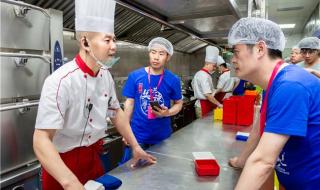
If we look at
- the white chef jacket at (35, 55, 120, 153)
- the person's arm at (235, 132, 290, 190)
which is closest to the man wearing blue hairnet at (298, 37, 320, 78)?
the person's arm at (235, 132, 290, 190)

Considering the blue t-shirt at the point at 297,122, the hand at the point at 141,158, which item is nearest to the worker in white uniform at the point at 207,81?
the hand at the point at 141,158

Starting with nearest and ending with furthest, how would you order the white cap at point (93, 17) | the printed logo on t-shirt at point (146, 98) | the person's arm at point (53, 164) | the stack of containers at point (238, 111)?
the person's arm at point (53, 164), the white cap at point (93, 17), the printed logo on t-shirt at point (146, 98), the stack of containers at point (238, 111)

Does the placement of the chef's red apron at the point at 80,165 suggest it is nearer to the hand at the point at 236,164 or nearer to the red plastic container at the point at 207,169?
the red plastic container at the point at 207,169

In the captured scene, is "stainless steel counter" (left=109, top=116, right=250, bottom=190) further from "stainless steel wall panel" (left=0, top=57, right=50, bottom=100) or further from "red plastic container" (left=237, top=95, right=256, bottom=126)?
"stainless steel wall panel" (left=0, top=57, right=50, bottom=100)

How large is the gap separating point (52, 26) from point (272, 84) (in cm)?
155

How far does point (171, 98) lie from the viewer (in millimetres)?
2475

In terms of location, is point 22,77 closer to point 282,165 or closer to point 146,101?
point 146,101

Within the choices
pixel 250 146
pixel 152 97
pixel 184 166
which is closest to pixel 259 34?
pixel 250 146

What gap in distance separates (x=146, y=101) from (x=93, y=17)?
1.10 meters

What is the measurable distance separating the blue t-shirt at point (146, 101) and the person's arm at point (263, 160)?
1.31 meters

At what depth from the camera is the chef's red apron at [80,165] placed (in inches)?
53.3

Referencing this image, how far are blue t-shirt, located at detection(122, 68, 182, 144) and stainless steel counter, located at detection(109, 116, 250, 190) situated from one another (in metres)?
0.15

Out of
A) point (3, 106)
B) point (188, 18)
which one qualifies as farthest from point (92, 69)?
point (188, 18)

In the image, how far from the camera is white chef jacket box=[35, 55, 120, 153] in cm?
116
